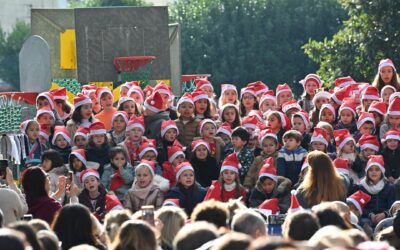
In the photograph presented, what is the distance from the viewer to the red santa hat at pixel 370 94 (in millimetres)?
20531

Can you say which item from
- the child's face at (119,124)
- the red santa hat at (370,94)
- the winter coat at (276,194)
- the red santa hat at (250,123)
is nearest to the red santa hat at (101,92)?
the child's face at (119,124)

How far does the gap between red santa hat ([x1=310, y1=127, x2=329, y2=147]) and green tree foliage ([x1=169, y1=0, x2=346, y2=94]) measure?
45.9 metres

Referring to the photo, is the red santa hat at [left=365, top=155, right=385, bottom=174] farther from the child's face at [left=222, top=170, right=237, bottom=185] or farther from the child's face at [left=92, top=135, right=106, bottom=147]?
the child's face at [left=92, top=135, right=106, bottom=147]

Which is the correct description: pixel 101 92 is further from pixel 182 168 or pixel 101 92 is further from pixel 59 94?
pixel 182 168

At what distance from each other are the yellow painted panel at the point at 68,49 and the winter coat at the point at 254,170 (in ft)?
39.6

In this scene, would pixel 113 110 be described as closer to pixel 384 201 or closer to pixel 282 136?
pixel 282 136

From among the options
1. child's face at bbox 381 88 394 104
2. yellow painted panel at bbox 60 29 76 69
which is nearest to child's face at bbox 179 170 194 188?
child's face at bbox 381 88 394 104

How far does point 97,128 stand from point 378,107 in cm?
329

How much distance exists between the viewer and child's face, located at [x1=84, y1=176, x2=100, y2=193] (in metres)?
18.4

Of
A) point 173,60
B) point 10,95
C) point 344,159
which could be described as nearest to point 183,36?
point 173,60

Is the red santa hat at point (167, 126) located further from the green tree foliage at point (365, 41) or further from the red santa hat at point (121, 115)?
the green tree foliage at point (365, 41)

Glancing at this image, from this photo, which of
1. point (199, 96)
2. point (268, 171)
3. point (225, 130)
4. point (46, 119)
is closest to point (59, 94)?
point (46, 119)

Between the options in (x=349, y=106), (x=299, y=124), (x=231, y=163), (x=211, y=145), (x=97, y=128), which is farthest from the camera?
(x=349, y=106)

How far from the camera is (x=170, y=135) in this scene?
65.6 feet
